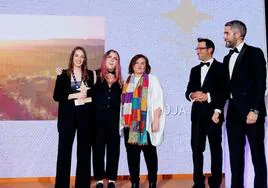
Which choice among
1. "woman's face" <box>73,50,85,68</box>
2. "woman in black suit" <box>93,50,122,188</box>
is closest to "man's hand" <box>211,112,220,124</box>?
"woman in black suit" <box>93,50,122,188</box>

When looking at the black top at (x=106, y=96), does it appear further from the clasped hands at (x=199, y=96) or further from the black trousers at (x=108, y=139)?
the clasped hands at (x=199, y=96)

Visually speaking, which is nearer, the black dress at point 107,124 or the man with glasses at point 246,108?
the man with glasses at point 246,108

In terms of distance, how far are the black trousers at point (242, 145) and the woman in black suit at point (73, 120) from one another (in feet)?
4.10

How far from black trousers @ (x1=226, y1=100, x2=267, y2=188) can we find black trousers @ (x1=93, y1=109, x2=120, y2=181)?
1.01 meters

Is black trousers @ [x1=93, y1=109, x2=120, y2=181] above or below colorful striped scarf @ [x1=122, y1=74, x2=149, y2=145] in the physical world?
below

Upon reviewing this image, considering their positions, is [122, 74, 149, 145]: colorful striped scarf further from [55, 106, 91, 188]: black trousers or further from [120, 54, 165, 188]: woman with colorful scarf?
[55, 106, 91, 188]: black trousers

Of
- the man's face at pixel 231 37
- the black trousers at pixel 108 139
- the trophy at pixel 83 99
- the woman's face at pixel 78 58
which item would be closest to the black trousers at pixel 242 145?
the man's face at pixel 231 37

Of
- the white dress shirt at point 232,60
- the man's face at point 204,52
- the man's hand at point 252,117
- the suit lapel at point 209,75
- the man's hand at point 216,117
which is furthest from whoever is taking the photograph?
the man's face at point 204,52

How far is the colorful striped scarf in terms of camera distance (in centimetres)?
297

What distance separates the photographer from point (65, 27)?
3578 millimetres

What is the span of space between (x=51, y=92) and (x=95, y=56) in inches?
24.7

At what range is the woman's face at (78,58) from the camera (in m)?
2.96

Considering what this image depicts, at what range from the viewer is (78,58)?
2.96 m

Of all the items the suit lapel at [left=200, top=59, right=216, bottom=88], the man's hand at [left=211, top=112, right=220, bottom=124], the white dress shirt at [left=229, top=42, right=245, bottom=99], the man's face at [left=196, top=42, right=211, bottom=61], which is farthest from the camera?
the man's face at [left=196, top=42, right=211, bottom=61]
